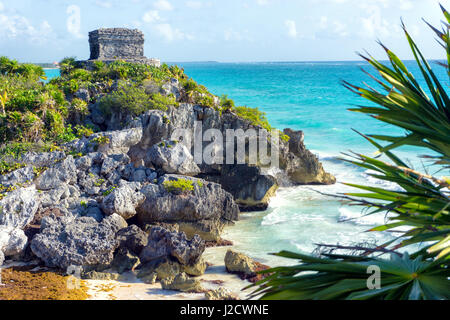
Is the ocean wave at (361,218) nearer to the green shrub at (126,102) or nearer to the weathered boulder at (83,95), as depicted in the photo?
the green shrub at (126,102)

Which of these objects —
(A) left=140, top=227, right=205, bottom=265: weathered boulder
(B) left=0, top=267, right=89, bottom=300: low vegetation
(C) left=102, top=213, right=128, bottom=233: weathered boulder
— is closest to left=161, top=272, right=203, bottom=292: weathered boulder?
(A) left=140, top=227, right=205, bottom=265: weathered boulder

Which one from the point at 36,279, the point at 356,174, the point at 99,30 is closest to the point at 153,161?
the point at 36,279

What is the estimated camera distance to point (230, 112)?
61.4 ft

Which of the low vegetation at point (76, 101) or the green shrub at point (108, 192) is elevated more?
the low vegetation at point (76, 101)

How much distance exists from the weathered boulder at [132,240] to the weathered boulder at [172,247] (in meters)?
0.29

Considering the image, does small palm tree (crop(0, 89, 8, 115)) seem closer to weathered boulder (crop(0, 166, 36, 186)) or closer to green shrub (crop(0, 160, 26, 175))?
green shrub (crop(0, 160, 26, 175))

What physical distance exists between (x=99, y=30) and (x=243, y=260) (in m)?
20.0

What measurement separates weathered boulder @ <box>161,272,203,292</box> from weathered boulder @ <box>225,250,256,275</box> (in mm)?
1239

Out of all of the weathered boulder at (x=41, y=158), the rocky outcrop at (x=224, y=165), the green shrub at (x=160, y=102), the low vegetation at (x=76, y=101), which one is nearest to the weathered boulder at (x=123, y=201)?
the rocky outcrop at (x=224, y=165)

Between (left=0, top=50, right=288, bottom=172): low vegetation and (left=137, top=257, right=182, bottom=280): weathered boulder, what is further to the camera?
(left=0, top=50, right=288, bottom=172): low vegetation

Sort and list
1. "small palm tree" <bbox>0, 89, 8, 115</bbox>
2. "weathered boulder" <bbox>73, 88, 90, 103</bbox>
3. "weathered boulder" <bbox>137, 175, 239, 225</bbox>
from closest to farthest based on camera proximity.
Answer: "weathered boulder" <bbox>137, 175, 239, 225</bbox> < "small palm tree" <bbox>0, 89, 8, 115</bbox> < "weathered boulder" <bbox>73, 88, 90, 103</bbox>

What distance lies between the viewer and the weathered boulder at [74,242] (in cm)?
1044

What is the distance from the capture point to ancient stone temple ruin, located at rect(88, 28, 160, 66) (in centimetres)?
2575

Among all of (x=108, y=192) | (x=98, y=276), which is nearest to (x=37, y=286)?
(x=98, y=276)
